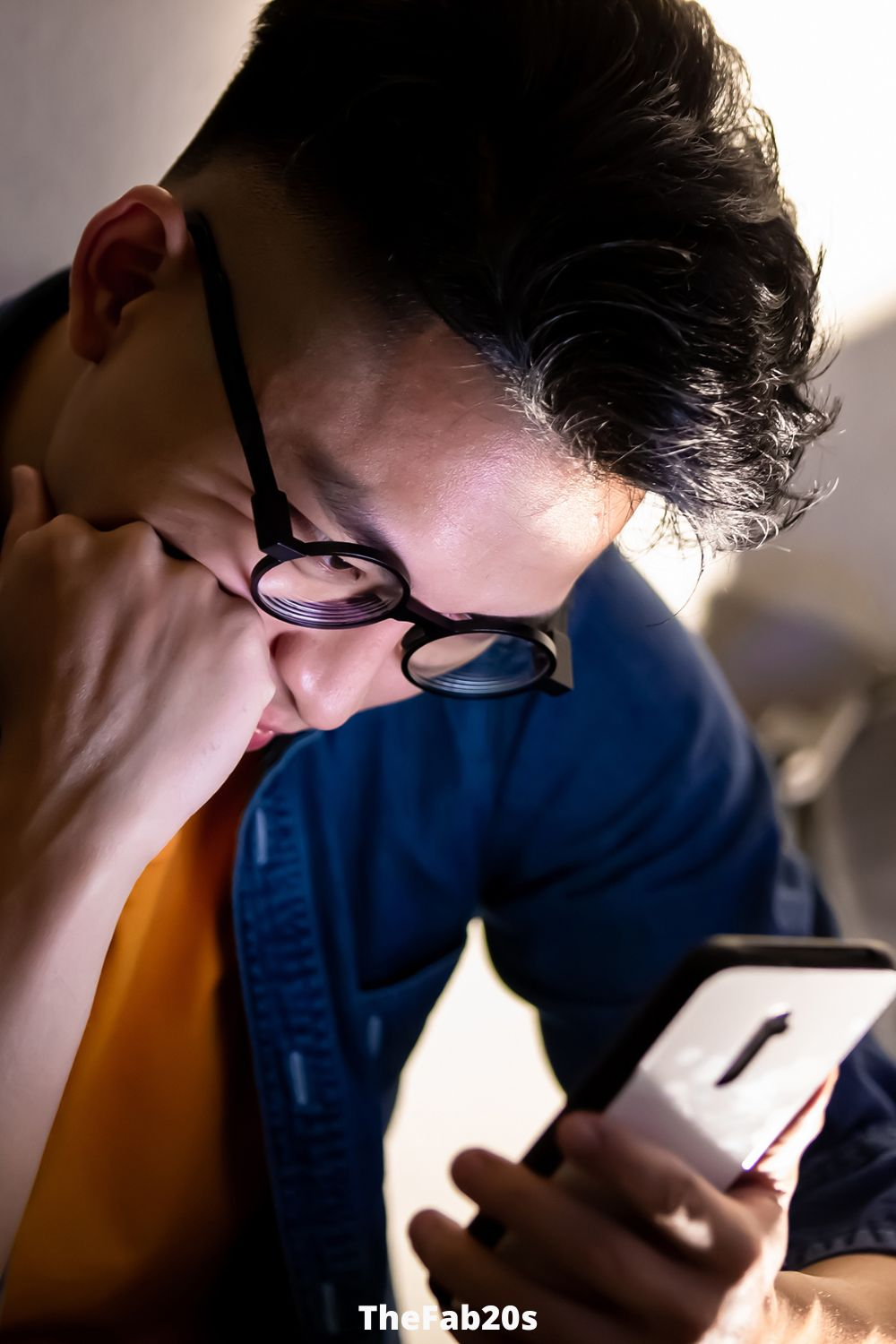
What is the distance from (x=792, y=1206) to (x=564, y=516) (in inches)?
27.0

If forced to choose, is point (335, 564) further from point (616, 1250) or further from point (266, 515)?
point (616, 1250)

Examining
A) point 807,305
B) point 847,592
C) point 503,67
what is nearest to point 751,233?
point 807,305

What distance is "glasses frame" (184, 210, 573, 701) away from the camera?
65 cm

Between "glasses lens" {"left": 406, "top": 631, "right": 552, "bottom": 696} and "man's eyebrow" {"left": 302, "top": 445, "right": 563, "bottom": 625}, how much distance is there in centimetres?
11

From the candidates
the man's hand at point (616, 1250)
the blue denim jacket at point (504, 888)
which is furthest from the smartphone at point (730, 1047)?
the blue denim jacket at point (504, 888)

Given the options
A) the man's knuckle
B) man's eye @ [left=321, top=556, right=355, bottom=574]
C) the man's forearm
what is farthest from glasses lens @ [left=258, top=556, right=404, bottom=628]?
the man's forearm

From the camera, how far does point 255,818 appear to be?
90cm

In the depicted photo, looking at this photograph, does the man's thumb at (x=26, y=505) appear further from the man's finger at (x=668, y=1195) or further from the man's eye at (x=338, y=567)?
the man's finger at (x=668, y=1195)

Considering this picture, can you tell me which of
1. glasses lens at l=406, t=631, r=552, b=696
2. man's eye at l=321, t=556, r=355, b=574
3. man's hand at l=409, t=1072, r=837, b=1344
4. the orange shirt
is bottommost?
the orange shirt

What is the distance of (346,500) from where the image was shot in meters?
0.65

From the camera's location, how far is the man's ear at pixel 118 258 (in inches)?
28.0

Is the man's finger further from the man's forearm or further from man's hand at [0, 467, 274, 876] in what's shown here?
man's hand at [0, 467, 274, 876]

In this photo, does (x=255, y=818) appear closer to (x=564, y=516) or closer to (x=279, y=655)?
(x=279, y=655)

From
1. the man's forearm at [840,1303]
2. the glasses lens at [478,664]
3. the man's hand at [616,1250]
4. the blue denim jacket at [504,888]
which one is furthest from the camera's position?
the blue denim jacket at [504,888]
